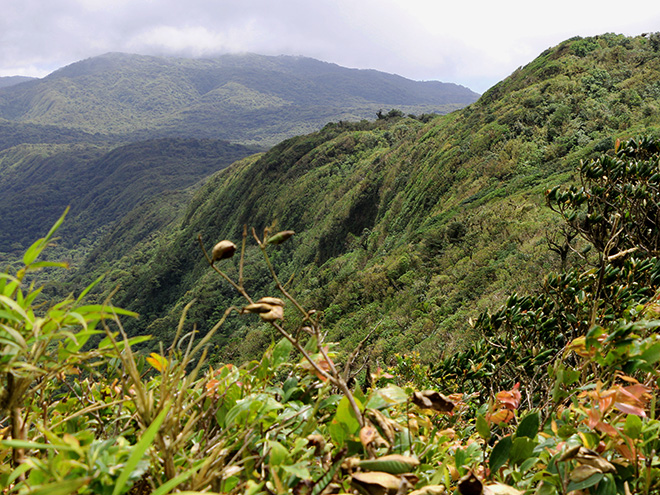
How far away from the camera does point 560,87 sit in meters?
16.4

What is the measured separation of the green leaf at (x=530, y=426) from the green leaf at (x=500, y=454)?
0.03 m

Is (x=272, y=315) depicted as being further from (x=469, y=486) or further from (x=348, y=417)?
(x=469, y=486)

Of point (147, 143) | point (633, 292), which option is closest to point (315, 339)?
point (633, 292)

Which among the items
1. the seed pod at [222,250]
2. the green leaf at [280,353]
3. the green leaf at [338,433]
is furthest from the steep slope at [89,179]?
the green leaf at [338,433]

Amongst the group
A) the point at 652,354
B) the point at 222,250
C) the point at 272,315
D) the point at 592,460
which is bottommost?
the point at 592,460

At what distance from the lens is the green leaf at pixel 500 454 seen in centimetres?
86

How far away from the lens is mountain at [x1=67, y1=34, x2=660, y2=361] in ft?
26.7

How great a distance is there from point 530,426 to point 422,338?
7.00 meters

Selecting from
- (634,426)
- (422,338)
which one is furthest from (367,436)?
(422,338)

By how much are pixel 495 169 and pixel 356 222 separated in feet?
32.1

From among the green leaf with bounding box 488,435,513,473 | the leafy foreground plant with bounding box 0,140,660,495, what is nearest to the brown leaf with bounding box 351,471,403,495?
the leafy foreground plant with bounding box 0,140,660,495

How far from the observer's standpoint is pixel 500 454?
0.87 meters

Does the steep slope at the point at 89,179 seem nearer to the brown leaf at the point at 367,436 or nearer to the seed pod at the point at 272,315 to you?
the seed pod at the point at 272,315

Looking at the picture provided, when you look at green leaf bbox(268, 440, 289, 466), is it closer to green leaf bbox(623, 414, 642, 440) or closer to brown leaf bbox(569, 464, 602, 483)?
brown leaf bbox(569, 464, 602, 483)
